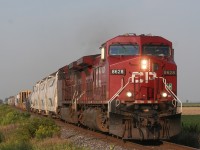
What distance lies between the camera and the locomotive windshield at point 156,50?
15.6m

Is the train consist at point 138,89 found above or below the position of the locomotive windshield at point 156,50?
below

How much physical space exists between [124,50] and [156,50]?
49.4 inches

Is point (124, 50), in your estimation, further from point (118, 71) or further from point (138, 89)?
point (138, 89)

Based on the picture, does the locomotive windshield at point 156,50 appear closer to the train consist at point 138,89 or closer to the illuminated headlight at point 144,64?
the train consist at point 138,89

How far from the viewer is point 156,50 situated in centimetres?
1570

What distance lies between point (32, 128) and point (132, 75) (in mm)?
5166

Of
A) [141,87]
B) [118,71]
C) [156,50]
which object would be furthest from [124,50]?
[141,87]

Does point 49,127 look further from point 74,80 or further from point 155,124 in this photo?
point 74,80

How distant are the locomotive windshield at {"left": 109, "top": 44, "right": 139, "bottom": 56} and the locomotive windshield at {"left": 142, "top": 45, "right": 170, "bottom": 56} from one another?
1.14 feet

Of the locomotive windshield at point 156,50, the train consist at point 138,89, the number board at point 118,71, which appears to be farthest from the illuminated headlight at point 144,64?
the number board at point 118,71

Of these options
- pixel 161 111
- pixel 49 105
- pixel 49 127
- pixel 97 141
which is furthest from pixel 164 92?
pixel 49 105

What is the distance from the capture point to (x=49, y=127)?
666 inches

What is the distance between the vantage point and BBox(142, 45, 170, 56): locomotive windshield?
15570mm

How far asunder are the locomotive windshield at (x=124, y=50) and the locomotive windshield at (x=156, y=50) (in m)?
0.35
